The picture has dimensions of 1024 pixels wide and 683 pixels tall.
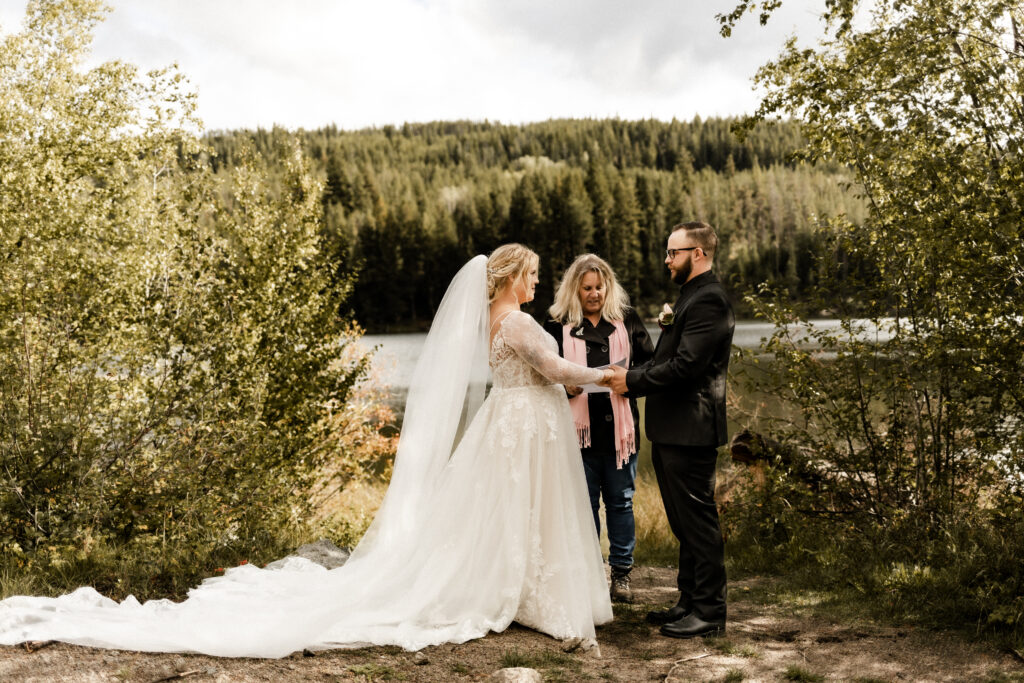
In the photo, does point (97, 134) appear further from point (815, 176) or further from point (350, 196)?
point (815, 176)

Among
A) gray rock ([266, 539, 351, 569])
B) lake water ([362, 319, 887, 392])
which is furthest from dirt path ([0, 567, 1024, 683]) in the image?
lake water ([362, 319, 887, 392])

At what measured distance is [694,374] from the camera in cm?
429

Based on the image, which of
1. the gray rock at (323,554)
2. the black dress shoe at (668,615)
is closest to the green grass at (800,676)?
the black dress shoe at (668,615)

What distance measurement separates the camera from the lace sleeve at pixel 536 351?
14.6 feet

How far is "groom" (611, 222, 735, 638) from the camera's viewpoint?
170 inches

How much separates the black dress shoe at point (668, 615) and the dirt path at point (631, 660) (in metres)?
0.08

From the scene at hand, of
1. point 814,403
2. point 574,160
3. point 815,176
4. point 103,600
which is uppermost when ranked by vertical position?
point 574,160

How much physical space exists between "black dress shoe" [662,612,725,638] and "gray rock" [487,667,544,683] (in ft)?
3.98

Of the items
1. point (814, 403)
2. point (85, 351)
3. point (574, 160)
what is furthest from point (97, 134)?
point (574, 160)

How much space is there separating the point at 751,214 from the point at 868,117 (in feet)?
286

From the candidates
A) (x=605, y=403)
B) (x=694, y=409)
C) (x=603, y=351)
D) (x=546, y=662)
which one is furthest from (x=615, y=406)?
(x=546, y=662)

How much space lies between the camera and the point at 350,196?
83.6m

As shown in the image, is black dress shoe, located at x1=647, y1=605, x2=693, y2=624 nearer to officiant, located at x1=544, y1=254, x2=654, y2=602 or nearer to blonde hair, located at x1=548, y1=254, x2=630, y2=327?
officiant, located at x1=544, y1=254, x2=654, y2=602

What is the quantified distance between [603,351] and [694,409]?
3.44ft
